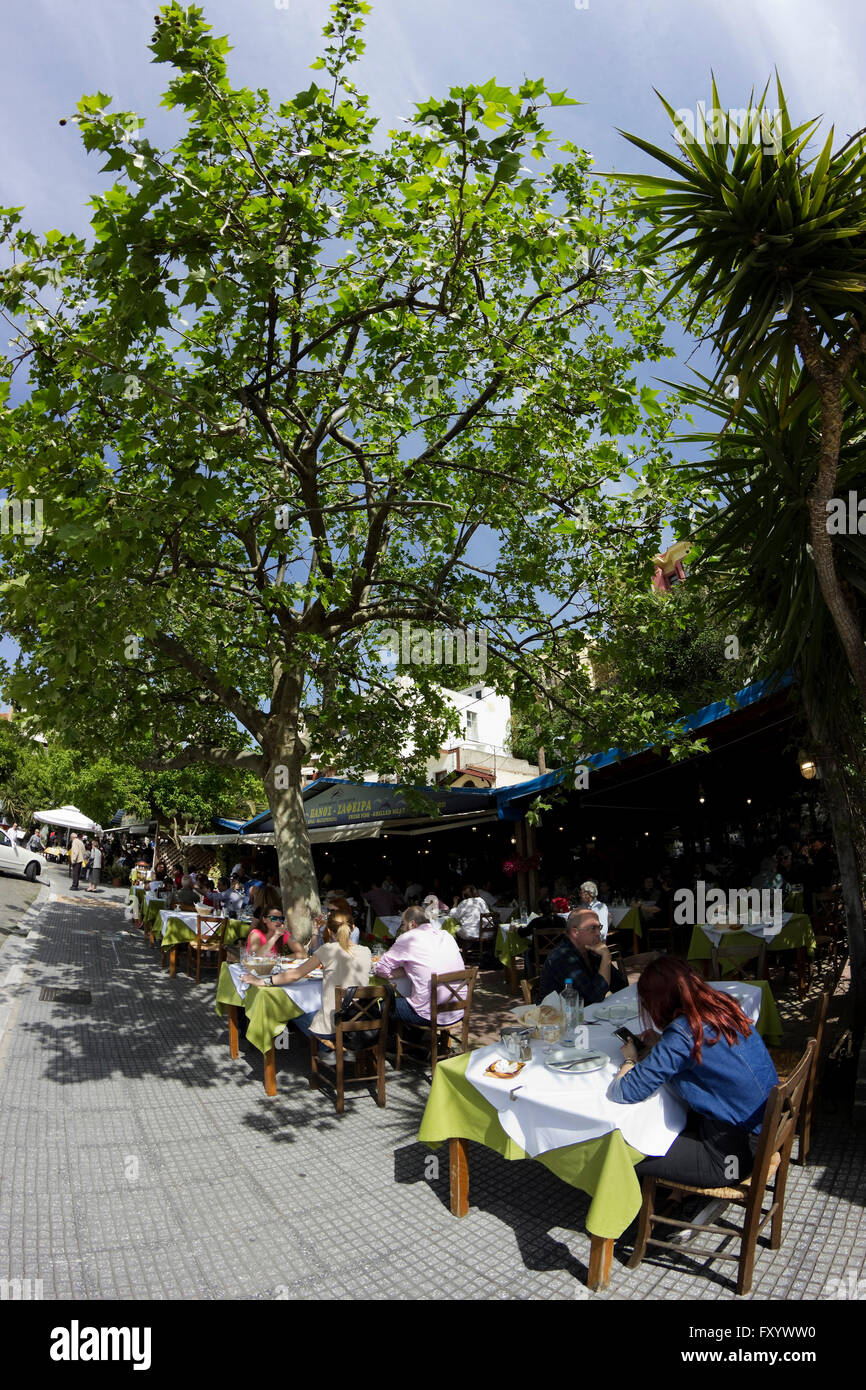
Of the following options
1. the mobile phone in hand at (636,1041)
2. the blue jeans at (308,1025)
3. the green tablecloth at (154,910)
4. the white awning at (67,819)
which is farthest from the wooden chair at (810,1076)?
the white awning at (67,819)

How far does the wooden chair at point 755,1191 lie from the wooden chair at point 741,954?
3128 millimetres

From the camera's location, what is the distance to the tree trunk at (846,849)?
19.0ft

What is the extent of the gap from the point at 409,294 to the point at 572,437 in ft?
6.22

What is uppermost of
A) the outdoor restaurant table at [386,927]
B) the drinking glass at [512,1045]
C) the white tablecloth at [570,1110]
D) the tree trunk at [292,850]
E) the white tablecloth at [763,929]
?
the tree trunk at [292,850]

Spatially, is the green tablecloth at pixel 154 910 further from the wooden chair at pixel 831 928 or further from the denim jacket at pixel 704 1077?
the denim jacket at pixel 704 1077

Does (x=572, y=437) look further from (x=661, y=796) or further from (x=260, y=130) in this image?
(x=661, y=796)

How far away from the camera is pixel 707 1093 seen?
3273 millimetres

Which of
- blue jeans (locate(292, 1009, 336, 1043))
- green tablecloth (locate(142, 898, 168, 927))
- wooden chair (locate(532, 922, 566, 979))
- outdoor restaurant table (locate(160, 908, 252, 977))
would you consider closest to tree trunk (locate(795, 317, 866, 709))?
blue jeans (locate(292, 1009, 336, 1043))

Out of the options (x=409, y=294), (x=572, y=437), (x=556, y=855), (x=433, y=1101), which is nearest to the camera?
(x=433, y=1101)

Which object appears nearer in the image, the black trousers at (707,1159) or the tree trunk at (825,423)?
the black trousers at (707,1159)

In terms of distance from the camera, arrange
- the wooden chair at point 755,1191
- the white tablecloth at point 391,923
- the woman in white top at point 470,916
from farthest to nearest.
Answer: the white tablecloth at point 391,923 < the woman in white top at point 470,916 < the wooden chair at point 755,1191

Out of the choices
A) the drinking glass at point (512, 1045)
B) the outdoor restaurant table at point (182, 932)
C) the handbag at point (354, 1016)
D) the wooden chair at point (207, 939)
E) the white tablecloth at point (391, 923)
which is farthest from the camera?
the white tablecloth at point (391, 923)
